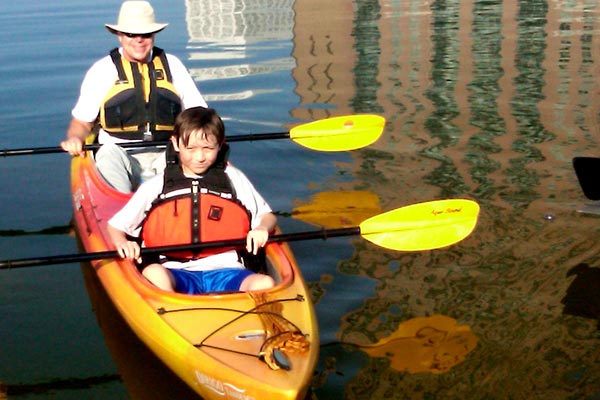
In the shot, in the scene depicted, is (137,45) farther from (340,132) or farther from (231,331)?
→ (231,331)

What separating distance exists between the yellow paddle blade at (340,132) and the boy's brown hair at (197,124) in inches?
111

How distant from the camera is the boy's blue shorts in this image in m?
4.57

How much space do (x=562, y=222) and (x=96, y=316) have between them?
3.12 metres

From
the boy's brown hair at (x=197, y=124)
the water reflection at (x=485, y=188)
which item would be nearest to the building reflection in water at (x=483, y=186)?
the water reflection at (x=485, y=188)

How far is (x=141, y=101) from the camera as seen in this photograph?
6.27 metres

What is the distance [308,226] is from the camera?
651 centimetres

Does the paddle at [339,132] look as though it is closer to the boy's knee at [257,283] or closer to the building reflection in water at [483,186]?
the building reflection in water at [483,186]

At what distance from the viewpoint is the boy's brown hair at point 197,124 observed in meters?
4.49

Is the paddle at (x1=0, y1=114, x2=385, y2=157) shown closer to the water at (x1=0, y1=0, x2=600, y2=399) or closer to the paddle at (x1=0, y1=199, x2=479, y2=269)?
the water at (x1=0, y1=0, x2=600, y2=399)

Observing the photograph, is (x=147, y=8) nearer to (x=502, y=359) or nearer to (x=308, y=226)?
(x=308, y=226)

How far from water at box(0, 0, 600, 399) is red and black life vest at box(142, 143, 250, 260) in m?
0.72

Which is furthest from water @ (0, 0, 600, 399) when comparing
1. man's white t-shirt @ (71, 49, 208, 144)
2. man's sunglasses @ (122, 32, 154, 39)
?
man's sunglasses @ (122, 32, 154, 39)

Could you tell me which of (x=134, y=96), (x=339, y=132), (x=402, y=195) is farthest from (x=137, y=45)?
(x=402, y=195)

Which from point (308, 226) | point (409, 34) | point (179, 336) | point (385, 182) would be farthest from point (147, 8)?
point (409, 34)
